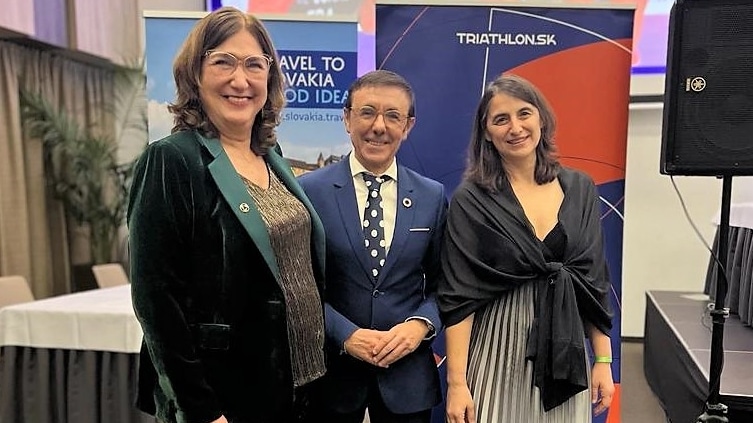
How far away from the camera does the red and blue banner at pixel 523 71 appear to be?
208 centimetres

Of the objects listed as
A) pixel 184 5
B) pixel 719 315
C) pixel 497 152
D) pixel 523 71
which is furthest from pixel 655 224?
pixel 184 5

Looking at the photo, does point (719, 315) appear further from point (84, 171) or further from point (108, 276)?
point (84, 171)

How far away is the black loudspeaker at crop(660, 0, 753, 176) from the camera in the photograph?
68.7 inches

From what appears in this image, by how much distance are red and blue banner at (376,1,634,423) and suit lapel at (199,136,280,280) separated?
35.0 inches

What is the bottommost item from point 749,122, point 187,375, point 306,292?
point 187,375

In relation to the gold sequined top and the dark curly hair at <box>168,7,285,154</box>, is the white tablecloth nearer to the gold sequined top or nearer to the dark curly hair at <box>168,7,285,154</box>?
the gold sequined top

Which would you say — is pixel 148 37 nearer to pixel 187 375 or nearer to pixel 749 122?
pixel 187 375

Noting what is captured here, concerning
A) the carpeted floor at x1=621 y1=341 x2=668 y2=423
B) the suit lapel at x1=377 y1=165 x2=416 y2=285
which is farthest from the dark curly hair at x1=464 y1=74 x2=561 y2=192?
the carpeted floor at x1=621 y1=341 x2=668 y2=423

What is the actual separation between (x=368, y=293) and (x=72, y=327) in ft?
6.33

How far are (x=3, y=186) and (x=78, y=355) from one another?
2.40 m

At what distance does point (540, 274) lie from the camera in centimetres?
158

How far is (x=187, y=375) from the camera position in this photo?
130 cm

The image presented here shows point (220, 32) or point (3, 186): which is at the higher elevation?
point (220, 32)

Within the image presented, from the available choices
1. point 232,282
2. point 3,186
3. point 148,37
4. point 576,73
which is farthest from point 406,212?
point 3,186
